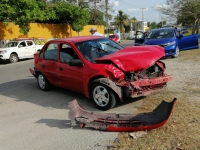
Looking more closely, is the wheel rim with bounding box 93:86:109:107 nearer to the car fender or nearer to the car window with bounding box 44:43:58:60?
the car fender

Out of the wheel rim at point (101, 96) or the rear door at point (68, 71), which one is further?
the rear door at point (68, 71)

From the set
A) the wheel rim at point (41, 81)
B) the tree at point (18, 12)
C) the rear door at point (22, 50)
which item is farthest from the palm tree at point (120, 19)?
the wheel rim at point (41, 81)

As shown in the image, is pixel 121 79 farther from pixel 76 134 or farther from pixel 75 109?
pixel 76 134

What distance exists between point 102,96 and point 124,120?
102 cm

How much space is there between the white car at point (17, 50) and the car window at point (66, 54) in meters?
11.9

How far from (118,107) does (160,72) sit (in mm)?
1376

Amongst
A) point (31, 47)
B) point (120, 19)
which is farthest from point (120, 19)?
point (31, 47)

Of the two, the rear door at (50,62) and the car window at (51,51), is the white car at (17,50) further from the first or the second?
the car window at (51,51)

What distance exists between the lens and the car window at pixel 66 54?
6.10 m

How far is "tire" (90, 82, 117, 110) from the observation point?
507 cm

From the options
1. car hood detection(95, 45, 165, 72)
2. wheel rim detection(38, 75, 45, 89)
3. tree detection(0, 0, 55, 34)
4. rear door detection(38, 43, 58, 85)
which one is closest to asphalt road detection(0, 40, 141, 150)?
wheel rim detection(38, 75, 45, 89)

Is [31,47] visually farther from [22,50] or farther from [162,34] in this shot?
[162,34]

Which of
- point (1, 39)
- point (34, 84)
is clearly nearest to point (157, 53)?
point (34, 84)

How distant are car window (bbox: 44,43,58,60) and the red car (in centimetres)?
3
